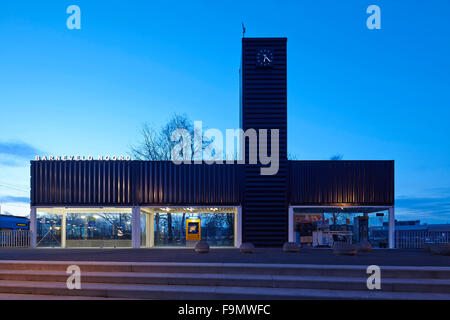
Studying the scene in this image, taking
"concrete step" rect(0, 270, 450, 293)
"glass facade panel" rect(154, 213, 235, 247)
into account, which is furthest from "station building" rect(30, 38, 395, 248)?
"concrete step" rect(0, 270, 450, 293)

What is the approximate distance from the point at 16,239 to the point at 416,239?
24047 millimetres

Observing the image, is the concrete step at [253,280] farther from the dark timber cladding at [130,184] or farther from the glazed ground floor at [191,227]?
the glazed ground floor at [191,227]

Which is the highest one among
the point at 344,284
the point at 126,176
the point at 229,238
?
the point at 126,176

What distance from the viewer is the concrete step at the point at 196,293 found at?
9031 mm

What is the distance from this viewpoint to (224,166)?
2512 cm

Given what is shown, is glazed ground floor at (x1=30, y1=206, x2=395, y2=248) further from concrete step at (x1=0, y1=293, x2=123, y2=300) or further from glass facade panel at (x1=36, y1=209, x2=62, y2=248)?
concrete step at (x1=0, y1=293, x2=123, y2=300)

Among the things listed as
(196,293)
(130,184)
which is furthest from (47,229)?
(196,293)

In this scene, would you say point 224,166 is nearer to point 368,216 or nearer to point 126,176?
point 126,176

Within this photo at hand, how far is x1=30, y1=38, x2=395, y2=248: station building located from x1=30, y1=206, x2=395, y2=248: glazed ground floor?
0.07 m

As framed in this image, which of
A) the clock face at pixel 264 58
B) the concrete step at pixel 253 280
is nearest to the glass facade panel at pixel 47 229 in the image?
the clock face at pixel 264 58

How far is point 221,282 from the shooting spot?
33.2ft

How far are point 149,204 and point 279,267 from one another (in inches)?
613

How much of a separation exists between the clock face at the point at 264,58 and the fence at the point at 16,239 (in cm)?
1710

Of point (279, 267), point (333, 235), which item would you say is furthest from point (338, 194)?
point (279, 267)
